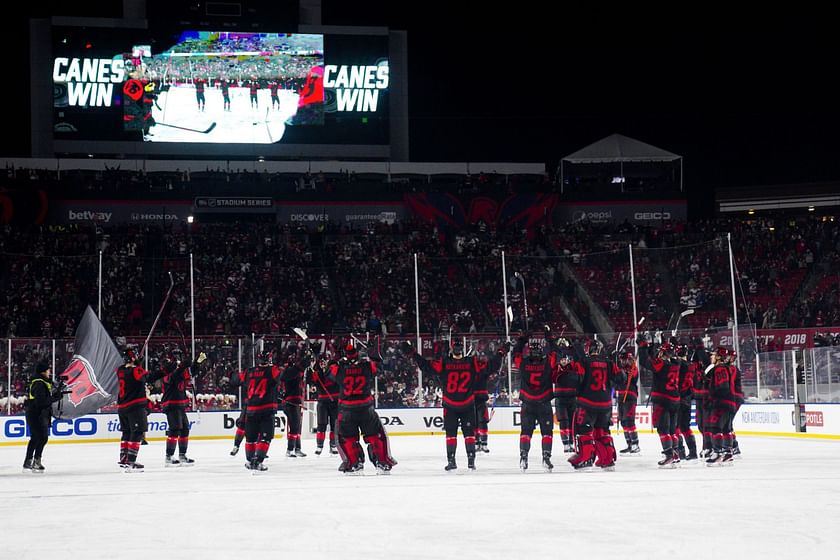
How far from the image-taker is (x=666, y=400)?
16.1 meters

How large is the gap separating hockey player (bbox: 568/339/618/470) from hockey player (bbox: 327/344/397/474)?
2626 millimetres

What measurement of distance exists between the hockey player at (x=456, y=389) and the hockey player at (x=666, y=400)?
9.09 ft

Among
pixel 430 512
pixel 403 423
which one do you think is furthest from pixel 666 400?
pixel 403 423

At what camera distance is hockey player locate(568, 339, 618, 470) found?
14.9m

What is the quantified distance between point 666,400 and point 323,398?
6358 millimetres

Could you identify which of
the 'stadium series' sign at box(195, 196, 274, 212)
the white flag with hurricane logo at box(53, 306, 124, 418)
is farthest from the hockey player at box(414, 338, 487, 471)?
the 'stadium series' sign at box(195, 196, 274, 212)

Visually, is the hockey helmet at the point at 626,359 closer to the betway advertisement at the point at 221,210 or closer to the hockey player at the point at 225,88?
the betway advertisement at the point at 221,210

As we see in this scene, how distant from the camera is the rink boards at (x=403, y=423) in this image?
78.4 feet

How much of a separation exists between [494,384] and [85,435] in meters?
10.1

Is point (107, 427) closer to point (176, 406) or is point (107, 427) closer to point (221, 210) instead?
point (176, 406)

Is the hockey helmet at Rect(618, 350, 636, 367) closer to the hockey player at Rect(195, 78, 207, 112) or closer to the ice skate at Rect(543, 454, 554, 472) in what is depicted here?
the ice skate at Rect(543, 454, 554, 472)

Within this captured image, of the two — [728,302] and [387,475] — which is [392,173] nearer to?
[728,302]

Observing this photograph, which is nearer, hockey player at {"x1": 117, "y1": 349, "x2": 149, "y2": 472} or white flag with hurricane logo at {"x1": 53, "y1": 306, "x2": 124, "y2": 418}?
hockey player at {"x1": 117, "y1": 349, "x2": 149, "y2": 472}

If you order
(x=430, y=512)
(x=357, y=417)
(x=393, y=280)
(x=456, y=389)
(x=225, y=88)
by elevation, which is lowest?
(x=430, y=512)
